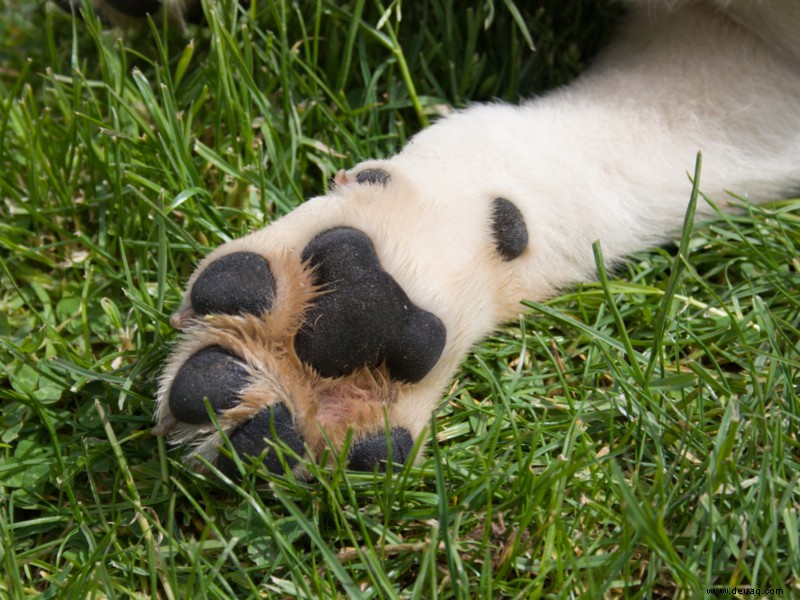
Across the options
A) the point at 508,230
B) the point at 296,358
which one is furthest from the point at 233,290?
the point at 508,230

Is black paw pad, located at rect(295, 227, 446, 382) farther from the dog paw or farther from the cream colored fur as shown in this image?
the cream colored fur

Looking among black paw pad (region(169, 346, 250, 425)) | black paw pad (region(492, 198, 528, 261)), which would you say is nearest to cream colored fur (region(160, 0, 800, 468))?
black paw pad (region(492, 198, 528, 261))

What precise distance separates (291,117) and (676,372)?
0.91 m

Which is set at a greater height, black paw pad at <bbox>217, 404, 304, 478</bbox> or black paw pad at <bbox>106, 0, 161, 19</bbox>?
black paw pad at <bbox>106, 0, 161, 19</bbox>

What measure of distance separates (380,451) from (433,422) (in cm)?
8

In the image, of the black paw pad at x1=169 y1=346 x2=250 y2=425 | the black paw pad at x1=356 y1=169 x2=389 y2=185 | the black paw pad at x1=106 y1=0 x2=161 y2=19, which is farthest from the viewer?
the black paw pad at x1=106 y1=0 x2=161 y2=19

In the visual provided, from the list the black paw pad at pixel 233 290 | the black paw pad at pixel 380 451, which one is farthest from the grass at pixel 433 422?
the black paw pad at pixel 233 290

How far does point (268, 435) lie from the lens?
3.20 ft

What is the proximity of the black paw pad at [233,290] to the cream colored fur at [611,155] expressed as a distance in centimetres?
20

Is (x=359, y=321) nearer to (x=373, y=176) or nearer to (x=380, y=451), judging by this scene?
(x=380, y=451)

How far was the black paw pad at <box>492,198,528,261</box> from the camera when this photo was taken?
129 centimetres

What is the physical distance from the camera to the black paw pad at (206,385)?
0.97 m

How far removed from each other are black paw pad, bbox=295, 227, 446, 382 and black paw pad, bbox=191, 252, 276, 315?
64mm

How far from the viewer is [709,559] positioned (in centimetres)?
99
